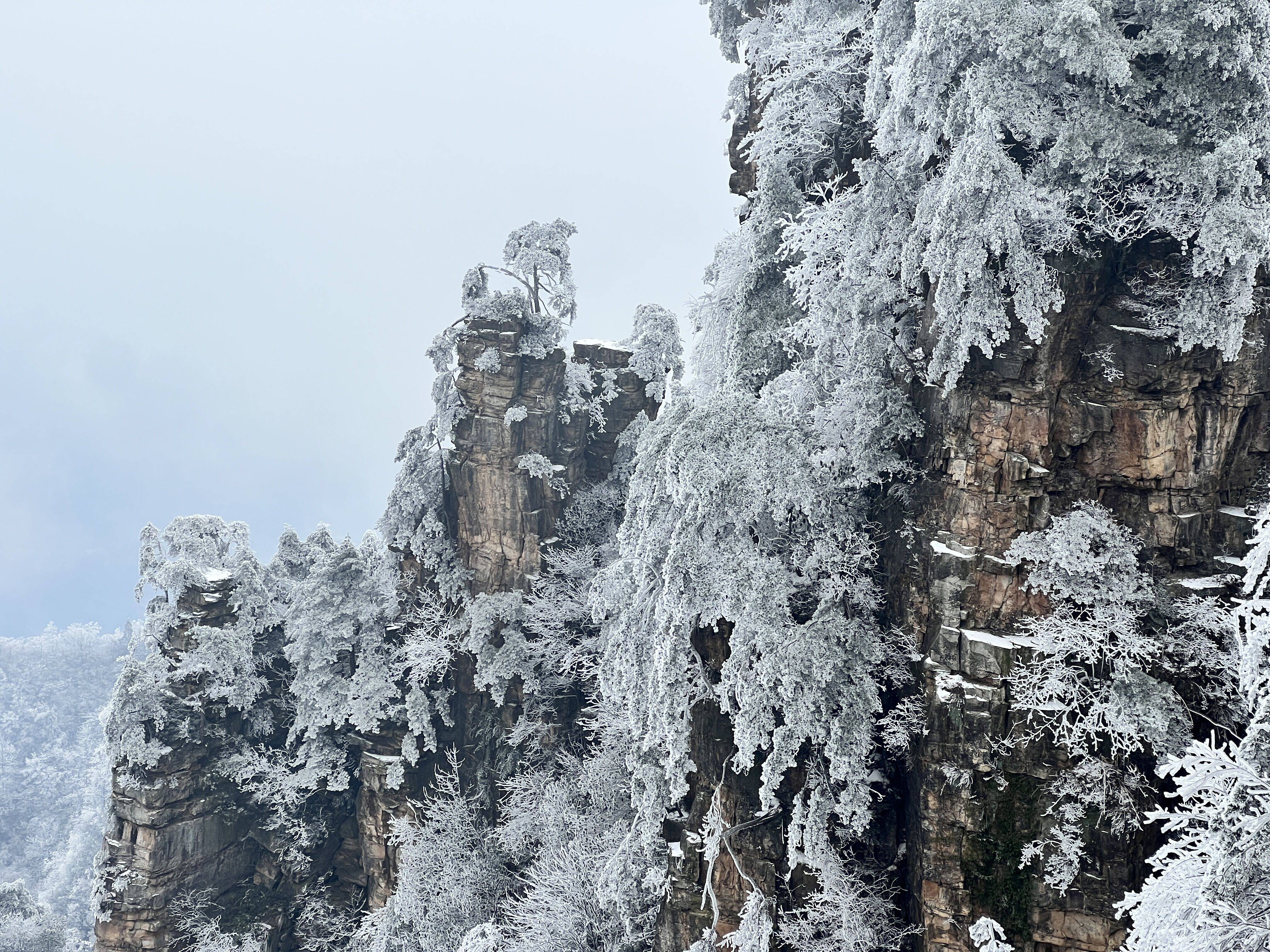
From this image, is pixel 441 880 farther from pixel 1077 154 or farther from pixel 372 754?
pixel 1077 154

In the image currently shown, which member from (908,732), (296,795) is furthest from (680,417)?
(296,795)

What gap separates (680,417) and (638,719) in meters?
5.61

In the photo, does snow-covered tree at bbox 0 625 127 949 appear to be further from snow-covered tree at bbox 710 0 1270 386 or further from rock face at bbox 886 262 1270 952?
snow-covered tree at bbox 710 0 1270 386

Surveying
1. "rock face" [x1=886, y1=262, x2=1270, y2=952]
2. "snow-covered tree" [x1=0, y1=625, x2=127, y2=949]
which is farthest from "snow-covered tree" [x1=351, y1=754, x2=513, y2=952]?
"snow-covered tree" [x1=0, y1=625, x2=127, y2=949]

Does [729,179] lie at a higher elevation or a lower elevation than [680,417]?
higher

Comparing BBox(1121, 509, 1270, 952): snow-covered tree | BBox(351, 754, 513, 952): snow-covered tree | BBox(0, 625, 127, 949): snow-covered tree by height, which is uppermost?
BBox(1121, 509, 1270, 952): snow-covered tree

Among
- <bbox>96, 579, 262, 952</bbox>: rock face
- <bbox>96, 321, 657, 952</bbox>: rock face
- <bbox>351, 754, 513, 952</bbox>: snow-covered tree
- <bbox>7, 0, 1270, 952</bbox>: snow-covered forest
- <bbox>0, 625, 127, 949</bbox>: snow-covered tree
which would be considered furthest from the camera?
<bbox>0, 625, 127, 949</bbox>: snow-covered tree

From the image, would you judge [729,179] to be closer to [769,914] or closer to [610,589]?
[610,589]

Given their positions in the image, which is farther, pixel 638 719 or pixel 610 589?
pixel 610 589

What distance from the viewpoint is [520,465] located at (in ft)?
74.5

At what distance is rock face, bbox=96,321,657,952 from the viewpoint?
21.3 meters

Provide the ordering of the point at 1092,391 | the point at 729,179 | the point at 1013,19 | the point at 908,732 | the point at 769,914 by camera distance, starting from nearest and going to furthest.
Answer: the point at 1013,19 < the point at 1092,391 < the point at 908,732 < the point at 769,914 < the point at 729,179

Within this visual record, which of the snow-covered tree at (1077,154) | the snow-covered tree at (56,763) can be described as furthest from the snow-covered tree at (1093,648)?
the snow-covered tree at (56,763)

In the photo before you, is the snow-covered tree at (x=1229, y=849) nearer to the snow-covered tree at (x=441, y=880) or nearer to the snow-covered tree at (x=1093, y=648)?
the snow-covered tree at (x=1093, y=648)
